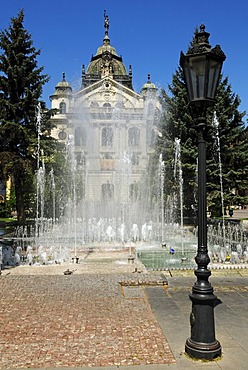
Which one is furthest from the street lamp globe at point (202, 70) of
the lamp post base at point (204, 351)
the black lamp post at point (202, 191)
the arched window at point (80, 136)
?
the arched window at point (80, 136)

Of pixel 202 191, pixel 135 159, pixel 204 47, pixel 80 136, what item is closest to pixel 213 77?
pixel 204 47

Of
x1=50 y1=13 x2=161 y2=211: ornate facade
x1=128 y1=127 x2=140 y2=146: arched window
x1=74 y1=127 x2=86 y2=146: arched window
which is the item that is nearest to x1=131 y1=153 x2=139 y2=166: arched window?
x1=50 y1=13 x2=161 y2=211: ornate facade

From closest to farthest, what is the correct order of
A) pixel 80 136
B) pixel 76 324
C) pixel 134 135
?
1. pixel 76 324
2. pixel 80 136
3. pixel 134 135

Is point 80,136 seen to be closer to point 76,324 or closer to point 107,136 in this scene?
point 107,136

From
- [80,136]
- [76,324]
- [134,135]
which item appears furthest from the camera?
[134,135]

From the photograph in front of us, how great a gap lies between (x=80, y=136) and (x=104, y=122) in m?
4.75

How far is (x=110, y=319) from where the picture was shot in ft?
19.1

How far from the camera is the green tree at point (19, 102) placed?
22.2m

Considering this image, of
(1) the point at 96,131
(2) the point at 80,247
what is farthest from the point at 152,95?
(2) the point at 80,247

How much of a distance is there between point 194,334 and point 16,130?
19718mm

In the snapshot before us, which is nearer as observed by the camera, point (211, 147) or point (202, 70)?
point (202, 70)

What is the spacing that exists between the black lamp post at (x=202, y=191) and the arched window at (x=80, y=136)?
45.0 m

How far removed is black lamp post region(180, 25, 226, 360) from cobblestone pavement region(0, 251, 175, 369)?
42 centimetres

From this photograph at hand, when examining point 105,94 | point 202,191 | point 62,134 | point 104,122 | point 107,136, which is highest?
point 105,94
